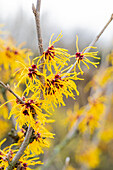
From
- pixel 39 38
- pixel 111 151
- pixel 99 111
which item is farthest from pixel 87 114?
pixel 111 151

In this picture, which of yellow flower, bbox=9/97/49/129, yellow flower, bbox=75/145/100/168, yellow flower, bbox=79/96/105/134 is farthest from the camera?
Result: yellow flower, bbox=75/145/100/168

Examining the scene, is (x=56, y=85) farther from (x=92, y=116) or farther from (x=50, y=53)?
(x=92, y=116)

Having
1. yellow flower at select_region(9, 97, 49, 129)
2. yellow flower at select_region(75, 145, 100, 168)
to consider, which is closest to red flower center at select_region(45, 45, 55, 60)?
yellow flower at select_region(9, 97, 49, 129)

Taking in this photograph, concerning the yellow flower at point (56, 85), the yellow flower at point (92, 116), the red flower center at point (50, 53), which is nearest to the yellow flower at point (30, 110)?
the yellow flower at point (56, 85)

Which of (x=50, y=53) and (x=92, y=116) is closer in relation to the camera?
(x=50, y=53)

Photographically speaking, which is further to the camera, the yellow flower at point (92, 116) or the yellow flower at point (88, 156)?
the yellow flower at point (88, 156)

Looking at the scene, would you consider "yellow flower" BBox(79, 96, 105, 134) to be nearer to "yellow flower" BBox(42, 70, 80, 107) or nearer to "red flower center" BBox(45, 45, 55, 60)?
"yellow flower" BBox(42, 70, 80, 107)

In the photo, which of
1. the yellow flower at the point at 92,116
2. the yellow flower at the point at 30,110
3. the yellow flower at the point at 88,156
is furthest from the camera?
the yellow flower at the point at 88,156

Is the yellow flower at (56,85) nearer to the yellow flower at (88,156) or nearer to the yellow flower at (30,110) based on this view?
the yellow flower at (30,110)

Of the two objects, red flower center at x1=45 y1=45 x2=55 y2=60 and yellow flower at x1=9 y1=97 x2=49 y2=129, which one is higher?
red flower center at x1=45 y1=45 x2=55 y2=60

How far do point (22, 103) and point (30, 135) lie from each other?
0.53ft

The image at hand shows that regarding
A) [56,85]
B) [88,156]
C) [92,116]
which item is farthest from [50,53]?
[88,156]

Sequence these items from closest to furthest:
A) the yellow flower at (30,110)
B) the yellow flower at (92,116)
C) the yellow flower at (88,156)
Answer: the yellow flower at (30,110) → the yellow flower at (92,116) → the yellow flower at (88,156)

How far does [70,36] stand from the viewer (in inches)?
233
